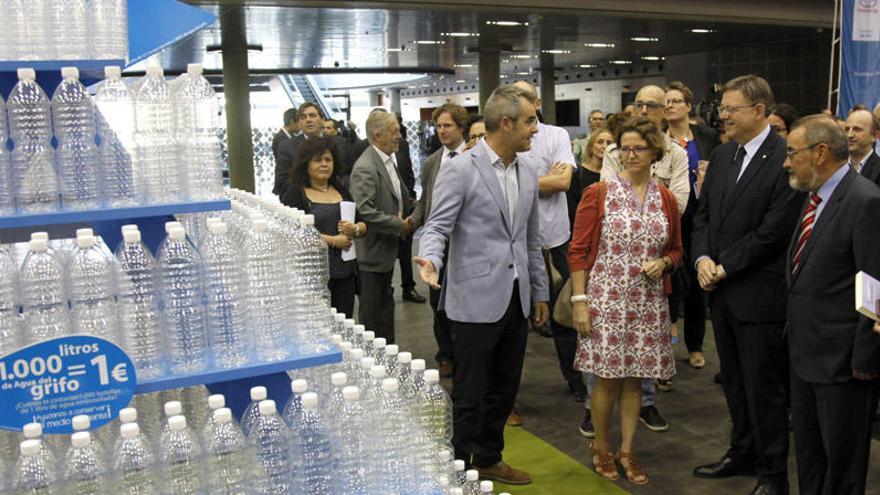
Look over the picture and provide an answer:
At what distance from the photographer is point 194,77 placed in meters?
2.35

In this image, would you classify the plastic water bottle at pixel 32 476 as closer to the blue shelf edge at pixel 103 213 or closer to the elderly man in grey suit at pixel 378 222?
the blue shelf edge at pixel 103 213

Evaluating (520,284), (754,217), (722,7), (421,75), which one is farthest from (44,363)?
(421,75)

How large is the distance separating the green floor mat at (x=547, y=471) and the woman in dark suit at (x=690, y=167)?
1154 mm

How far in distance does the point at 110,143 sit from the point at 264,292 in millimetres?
553

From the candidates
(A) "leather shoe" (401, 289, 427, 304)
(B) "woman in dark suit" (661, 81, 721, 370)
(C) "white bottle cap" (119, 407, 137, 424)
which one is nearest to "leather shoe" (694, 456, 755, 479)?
(B) "woman in dark suit" (661, 81, 721, 370)

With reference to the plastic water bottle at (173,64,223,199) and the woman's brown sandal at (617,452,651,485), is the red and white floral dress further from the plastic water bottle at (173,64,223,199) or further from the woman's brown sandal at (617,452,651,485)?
the plastic water bottle at (173,64,223,199)

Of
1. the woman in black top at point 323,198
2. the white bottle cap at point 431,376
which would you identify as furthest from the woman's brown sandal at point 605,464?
the white bottle cap at point 431,376

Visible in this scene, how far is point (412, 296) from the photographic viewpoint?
28.0ft

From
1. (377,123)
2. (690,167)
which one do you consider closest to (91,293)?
(377,123)

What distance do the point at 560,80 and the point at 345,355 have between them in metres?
30.3

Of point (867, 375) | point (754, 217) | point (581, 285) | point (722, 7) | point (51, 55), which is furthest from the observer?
point (722, 7)

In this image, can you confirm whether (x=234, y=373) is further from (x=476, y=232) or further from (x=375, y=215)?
(x=375, y=215)

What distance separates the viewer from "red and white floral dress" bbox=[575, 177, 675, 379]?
3.91m

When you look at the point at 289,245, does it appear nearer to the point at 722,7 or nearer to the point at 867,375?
the point at 867,375
